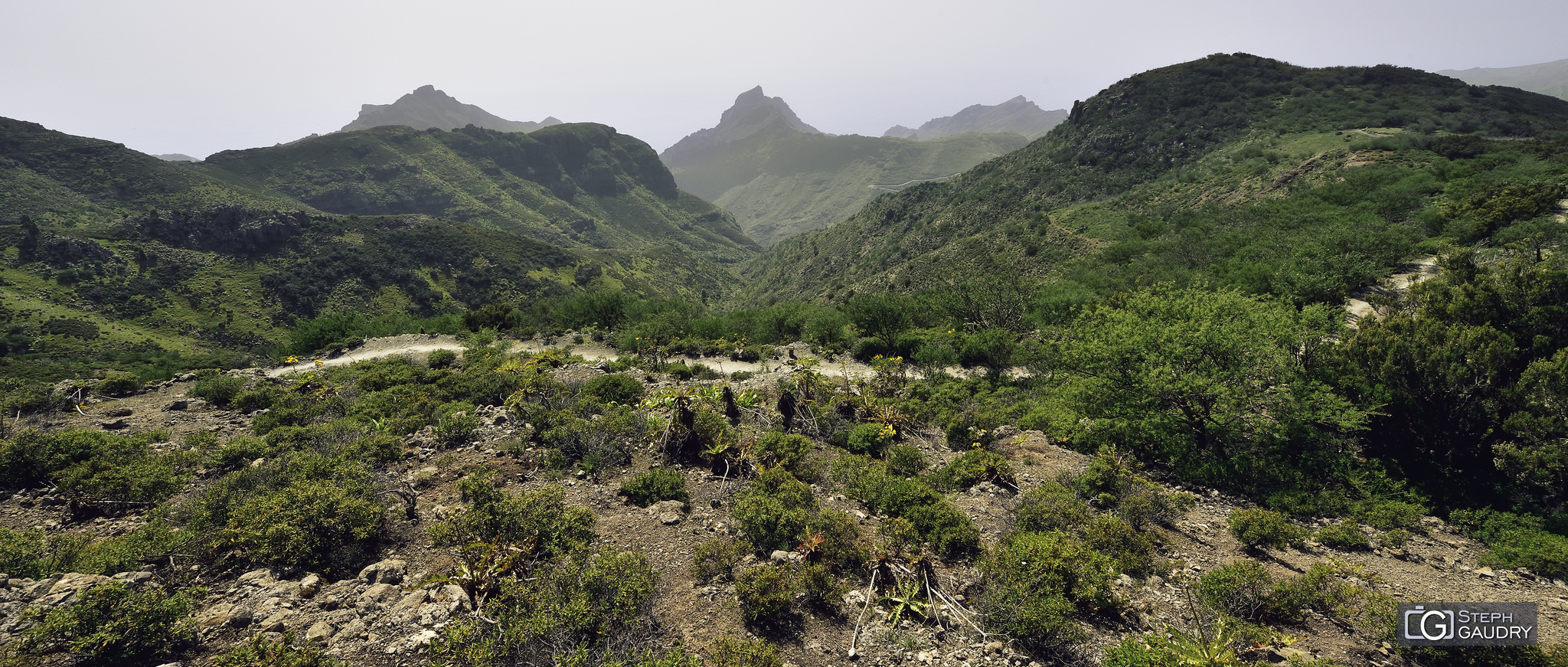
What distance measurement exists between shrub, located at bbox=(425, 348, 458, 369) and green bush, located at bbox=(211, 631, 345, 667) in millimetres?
20052

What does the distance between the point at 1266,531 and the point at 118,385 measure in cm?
3514

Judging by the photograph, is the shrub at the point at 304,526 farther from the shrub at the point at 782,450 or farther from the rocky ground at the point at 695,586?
the shrub at the point at 782,450

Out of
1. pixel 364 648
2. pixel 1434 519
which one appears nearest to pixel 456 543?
pixel 364 648

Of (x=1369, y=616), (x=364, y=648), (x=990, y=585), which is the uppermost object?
(x=364, y=648)

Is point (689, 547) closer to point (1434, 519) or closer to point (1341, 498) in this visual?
point (1341, 498)

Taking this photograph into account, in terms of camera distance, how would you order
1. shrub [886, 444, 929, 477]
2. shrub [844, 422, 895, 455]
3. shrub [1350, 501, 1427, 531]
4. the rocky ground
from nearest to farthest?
the rocky ground → shrub [1350, 501, 1427, 531] → shrub [886, 444, 929, 477] → shrub [844, 422, 895, 455]

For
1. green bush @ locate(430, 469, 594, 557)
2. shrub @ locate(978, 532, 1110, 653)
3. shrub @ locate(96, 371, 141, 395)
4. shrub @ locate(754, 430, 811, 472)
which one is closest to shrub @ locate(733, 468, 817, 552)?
shrub @ locate(754, 430, 811, 472)

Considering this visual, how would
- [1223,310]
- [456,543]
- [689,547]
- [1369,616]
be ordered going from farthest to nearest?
[1223,310] → [689,547] → [456,543] → [1369,616]

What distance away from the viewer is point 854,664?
6102 mm

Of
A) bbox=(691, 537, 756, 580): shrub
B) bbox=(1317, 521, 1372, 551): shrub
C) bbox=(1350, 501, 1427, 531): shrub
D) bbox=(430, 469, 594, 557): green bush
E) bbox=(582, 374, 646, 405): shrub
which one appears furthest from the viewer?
bbox=(582, 374, 646, 405): shrub

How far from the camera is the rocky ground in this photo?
5.95m

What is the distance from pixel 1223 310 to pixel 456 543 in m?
20.3

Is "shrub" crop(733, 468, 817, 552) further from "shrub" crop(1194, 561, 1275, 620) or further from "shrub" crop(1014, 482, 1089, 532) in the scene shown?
"shrub" crop(1194, 561, 1275, 620)

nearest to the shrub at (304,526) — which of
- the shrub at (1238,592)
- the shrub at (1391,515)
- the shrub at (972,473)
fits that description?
the shrub at (972,473)
